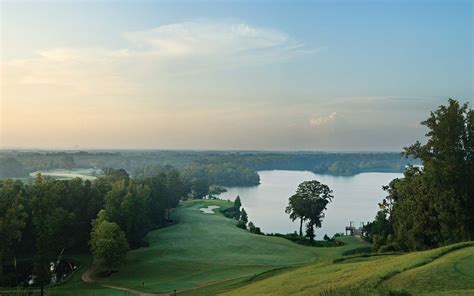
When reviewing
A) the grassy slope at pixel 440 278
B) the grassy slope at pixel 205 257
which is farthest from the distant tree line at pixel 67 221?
the grassy slope at pixel 440 278

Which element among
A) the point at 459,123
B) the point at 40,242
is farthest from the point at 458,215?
the point at 40,242

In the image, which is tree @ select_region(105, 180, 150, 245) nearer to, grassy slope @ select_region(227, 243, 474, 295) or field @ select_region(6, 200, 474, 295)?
field @ select_region(6, 200, 474, 295)

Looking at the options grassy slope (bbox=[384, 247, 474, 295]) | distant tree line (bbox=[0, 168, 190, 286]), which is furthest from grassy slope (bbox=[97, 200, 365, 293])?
grassy slope (bbox=[384, 247, 474, 295])

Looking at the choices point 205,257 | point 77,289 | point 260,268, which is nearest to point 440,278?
point 260,268

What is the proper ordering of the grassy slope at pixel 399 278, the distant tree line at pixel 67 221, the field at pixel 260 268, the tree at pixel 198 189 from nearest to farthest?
the grassy slope at pixel 399 278 → the field at pixel 260 268 → the distant tree line at pixel 67 221 → the tree at pixel 198 189

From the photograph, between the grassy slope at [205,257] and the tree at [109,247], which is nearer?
the grassy slope at [205,257]

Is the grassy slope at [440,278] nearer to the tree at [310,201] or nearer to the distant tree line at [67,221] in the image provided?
the distant tree line at [67,221]
